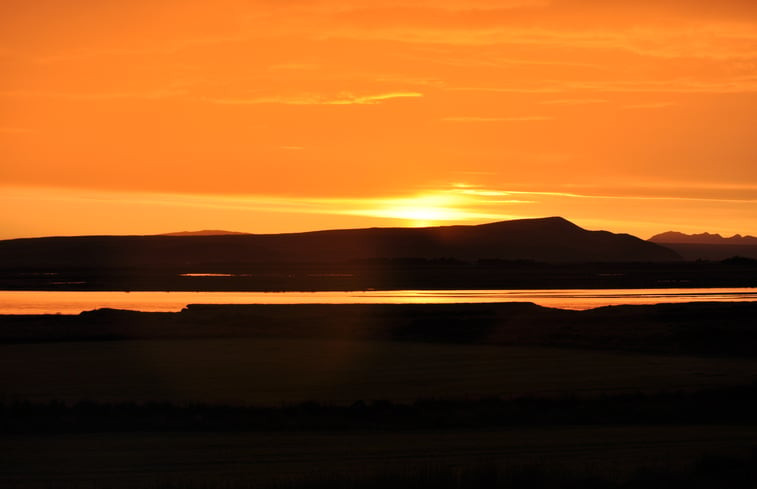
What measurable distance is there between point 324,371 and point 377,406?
4744 mm

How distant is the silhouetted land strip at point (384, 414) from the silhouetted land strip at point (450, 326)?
8.43 metres

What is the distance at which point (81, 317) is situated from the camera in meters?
29.8

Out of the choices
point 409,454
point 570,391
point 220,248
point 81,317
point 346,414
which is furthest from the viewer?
point 220,248

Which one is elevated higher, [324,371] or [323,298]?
[323,298]

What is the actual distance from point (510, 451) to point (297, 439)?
8.66ft

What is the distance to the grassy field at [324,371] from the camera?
54.2ft

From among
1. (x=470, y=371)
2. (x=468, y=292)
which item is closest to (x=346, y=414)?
(x=470, y=371)

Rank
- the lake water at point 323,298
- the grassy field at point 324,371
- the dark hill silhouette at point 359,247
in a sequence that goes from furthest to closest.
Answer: the dark hill silhouette at point 359,247, the lake water at point 323,298, the grassy field at point 324,371

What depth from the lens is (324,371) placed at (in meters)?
19.3

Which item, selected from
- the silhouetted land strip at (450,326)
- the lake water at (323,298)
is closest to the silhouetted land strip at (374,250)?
the lake water at (323,298)

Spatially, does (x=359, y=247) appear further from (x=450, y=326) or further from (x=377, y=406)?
(x=377, y=406)

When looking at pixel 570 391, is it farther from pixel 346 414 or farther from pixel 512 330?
pixel 512 330

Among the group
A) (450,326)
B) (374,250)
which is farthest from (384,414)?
(374,250)

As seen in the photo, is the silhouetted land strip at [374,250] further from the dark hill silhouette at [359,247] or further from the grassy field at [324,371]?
the grassy field at [324,371]
